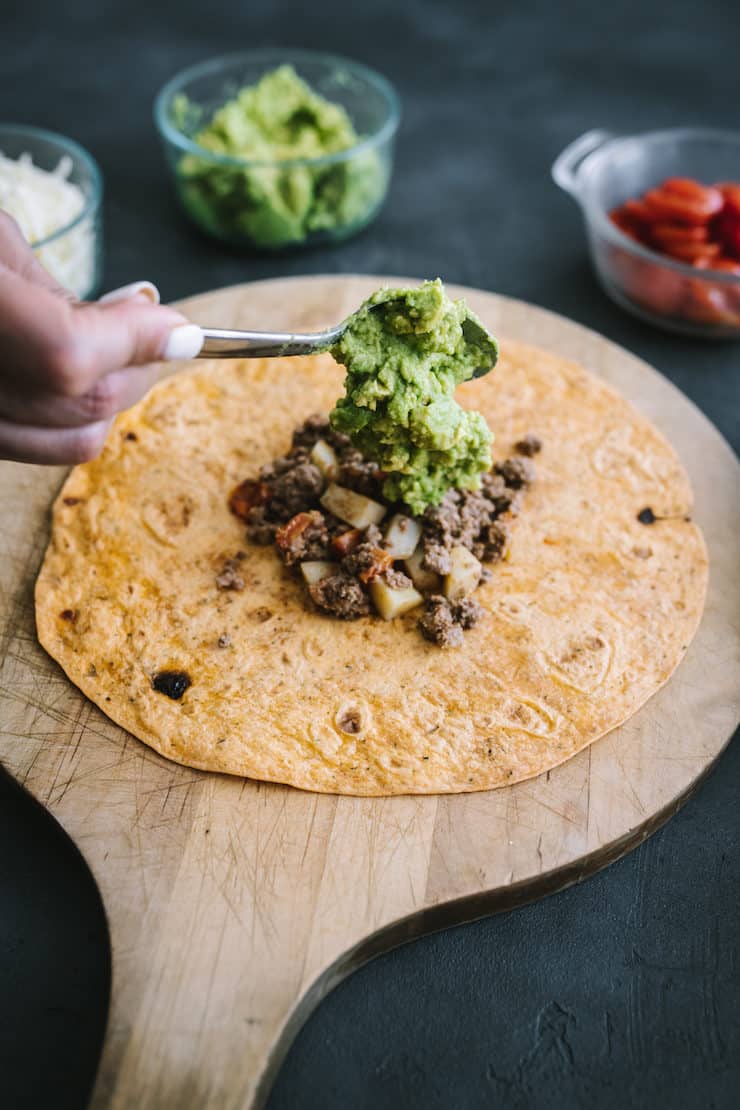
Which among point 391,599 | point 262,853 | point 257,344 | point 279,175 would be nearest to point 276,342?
point 257,344

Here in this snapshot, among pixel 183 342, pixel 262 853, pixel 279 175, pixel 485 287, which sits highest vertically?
pixel 183 342

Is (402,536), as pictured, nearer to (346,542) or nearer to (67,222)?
(346,542)

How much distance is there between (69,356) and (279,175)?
2.88m

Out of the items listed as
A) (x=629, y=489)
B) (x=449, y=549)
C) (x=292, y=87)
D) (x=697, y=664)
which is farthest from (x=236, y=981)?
(x=292, y=87)

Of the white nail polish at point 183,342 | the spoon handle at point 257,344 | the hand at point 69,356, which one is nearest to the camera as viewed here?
the hand at point 69,356

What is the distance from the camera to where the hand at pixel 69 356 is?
2.60 metres

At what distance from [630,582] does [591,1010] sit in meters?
1.46

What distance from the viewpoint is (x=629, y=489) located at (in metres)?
3.96

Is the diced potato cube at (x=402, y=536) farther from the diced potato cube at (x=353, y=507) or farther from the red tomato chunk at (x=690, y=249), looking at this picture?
the red tomato chunk at (x=690, y=249)

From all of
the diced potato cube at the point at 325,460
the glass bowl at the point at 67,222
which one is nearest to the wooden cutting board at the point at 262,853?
the diced potato cube at the point at 325,460

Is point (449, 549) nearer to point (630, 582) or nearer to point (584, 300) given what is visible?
point (630, 582)

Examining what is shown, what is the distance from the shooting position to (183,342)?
279cm

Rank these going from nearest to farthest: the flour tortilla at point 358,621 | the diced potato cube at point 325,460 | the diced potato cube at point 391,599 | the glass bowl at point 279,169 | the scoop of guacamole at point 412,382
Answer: the flour tortilla at point 358,621 → the scoop of guacamole at point 412,382 → the diced potato cube at point 391,599 → the diced potato cube at point 325,460 → the glass bowl at point 279,169

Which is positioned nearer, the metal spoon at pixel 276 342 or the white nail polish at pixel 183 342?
the white nail polish at pixel 183 342
